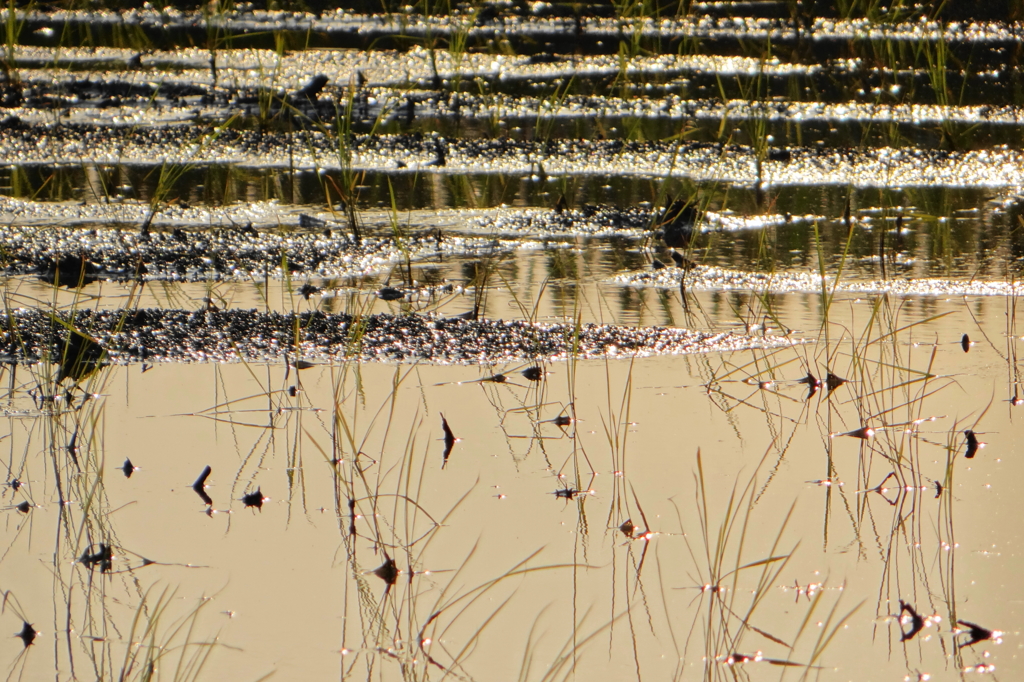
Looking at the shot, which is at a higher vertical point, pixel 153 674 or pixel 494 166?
pixel 494 166

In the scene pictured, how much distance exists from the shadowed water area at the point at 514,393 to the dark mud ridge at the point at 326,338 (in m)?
0.01

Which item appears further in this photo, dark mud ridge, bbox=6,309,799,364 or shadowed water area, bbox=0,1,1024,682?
dark mud ridge, bbox=6,309,799,364

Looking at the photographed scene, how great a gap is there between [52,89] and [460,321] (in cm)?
376

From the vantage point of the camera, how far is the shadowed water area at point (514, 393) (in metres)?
1.84

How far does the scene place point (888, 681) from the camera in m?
1.71

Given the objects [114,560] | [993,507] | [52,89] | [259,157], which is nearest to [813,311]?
[993,507]

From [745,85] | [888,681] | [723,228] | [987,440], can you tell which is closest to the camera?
[888,681]

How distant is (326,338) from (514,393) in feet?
1.73

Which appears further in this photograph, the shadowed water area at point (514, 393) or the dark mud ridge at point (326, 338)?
the dark mud ridge at point (326, 338)

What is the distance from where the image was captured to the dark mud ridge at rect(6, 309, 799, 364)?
9.75 feet

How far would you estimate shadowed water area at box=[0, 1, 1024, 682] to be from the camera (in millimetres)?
1840

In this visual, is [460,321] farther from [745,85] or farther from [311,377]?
[745,85]

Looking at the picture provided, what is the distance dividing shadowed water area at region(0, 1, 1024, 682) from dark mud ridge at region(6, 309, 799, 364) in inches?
0.5

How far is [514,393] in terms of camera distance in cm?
277
